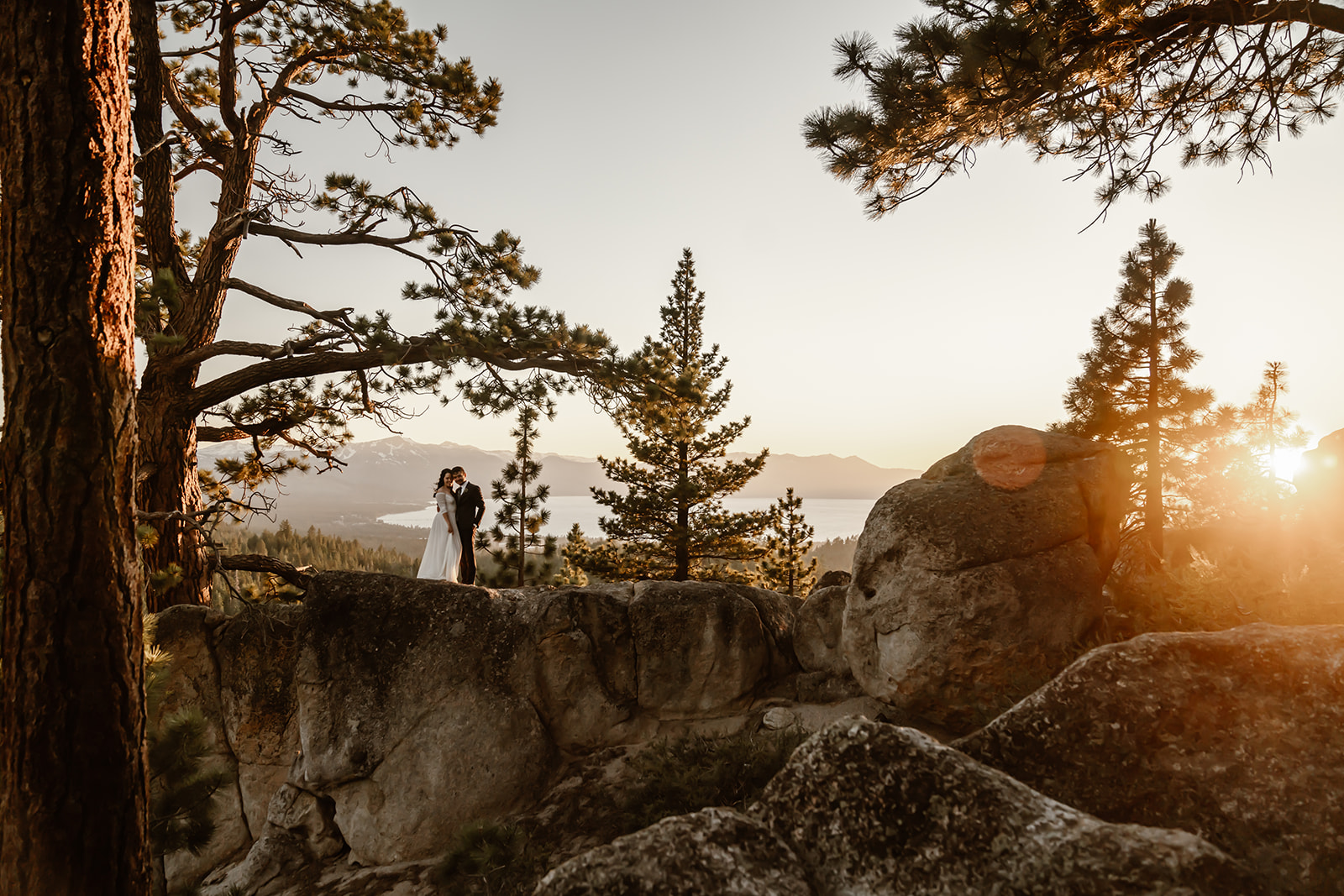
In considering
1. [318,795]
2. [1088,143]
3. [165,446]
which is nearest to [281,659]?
[318,795]

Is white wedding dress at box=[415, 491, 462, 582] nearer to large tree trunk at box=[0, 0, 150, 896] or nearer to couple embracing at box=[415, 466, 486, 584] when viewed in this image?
couple embracing at box=[415, 466, 486, 584]

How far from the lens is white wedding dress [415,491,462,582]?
11219 millimetres

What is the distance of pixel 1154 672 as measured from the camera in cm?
334

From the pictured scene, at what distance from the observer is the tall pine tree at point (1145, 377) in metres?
15.8

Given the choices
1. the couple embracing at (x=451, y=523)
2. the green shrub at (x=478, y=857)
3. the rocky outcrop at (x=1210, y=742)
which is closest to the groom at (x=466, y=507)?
the couple embracing at (x=451, y=523)

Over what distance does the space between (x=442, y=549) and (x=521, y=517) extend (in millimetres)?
11657

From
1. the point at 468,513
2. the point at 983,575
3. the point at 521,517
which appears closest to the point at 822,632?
the point at 983,575

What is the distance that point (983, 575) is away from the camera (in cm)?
749

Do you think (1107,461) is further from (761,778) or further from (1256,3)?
(761,778)

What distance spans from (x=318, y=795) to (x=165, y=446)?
5667 millimetres

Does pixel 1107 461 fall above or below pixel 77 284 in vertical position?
below

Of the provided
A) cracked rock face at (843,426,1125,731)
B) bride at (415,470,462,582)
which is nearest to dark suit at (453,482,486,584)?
bride at (415,470,462,582)

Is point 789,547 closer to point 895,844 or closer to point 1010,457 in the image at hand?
point 1010,457

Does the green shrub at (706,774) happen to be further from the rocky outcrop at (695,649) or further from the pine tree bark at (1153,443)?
the pine tree bark at (1153,443)
